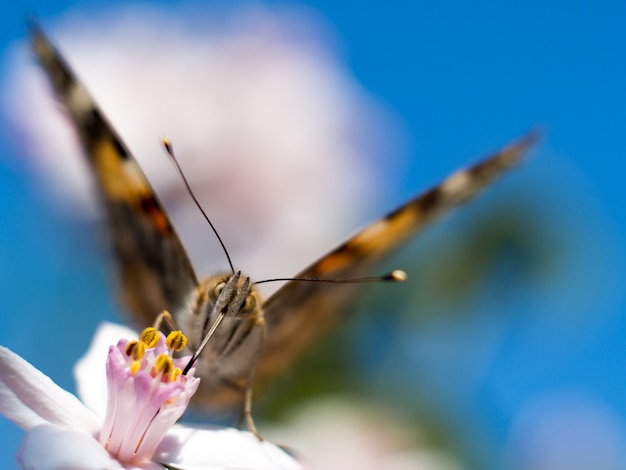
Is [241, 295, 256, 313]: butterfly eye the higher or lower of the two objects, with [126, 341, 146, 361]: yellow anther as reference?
higher

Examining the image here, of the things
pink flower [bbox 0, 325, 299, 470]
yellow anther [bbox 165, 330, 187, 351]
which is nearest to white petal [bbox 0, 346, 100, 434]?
pink flower [bbox 0, 325, 299, 470]

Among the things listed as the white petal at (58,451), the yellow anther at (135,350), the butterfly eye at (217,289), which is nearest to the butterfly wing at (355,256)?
the butterfly eye at (217,289)

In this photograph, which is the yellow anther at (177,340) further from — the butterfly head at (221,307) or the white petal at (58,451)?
the white petal at (58,451)

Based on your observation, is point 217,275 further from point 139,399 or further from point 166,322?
point 139,399

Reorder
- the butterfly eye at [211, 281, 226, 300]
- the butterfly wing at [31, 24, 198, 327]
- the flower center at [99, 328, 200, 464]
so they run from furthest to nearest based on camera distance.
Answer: the butterfly wing at [31, 24, 198, 327] → the butterfly eye at [211, 281, 226, 300] → the flower center at [99, 328, 200, 464]

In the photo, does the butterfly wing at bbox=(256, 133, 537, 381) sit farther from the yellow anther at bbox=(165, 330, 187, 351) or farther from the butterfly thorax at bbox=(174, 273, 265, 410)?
the yellow anther at bbox=(165, 330, 187, 351)

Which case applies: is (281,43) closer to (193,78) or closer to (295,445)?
(193,78)

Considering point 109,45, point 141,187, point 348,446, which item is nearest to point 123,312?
point 141,187
